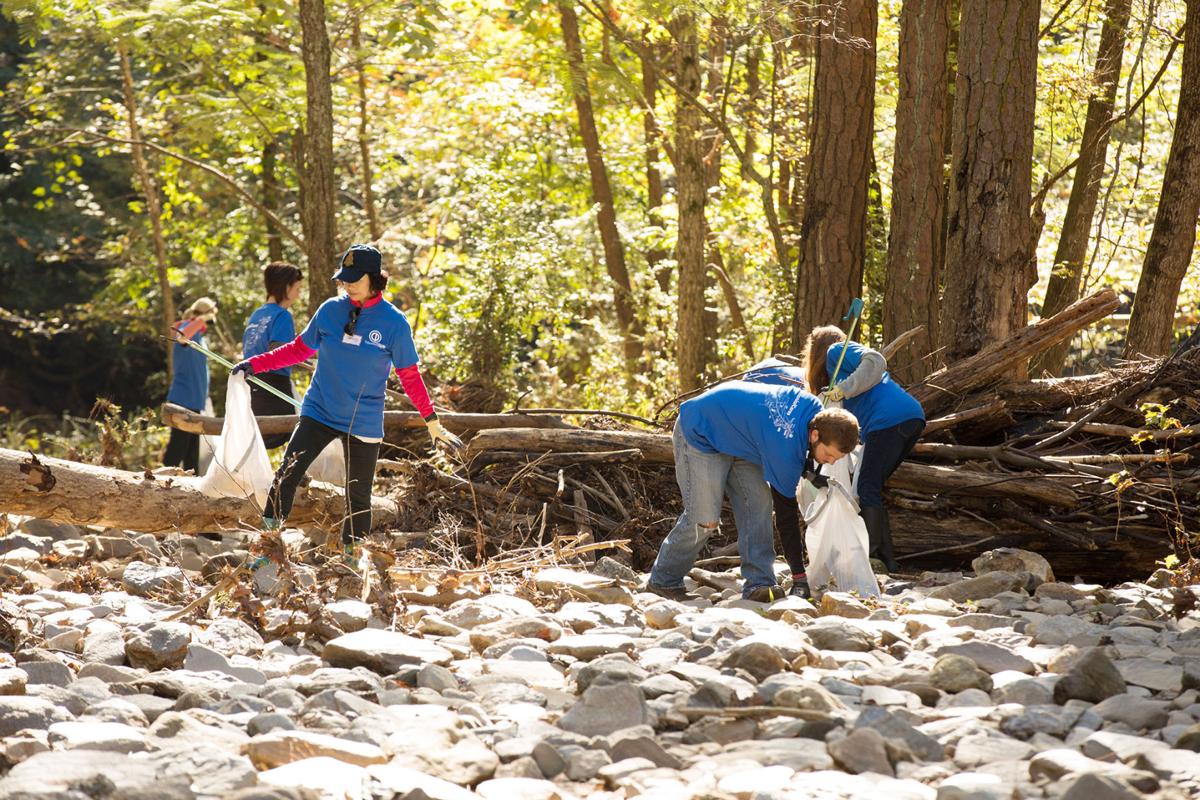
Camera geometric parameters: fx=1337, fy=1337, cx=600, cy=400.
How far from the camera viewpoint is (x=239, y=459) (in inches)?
293

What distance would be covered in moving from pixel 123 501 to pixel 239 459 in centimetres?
68

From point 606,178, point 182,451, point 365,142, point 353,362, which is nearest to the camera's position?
point 353,362

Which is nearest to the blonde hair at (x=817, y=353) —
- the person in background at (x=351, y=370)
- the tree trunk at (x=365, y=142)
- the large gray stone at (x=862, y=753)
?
the person in background at (x=351, y=370)

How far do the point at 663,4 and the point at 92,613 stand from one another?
27.6ft

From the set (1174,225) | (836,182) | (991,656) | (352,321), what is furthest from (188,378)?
(1174,225)

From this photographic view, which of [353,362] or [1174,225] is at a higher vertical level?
[1174,225]

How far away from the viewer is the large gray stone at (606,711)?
4.37 metres

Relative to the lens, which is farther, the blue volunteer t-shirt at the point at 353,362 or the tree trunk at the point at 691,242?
the tree trunk at the point at 691,242

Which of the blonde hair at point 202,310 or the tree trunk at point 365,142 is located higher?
the tree trunk at point 365,142

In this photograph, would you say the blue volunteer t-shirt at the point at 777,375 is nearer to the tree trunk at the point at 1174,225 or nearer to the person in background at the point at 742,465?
the person in background at the point at 742,465

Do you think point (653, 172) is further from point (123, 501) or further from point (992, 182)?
point (123, 501)

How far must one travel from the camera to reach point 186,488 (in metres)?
7.39

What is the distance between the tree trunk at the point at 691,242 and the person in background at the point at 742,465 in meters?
8.58

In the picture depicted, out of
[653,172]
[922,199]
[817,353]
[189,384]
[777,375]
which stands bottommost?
[189,384]
